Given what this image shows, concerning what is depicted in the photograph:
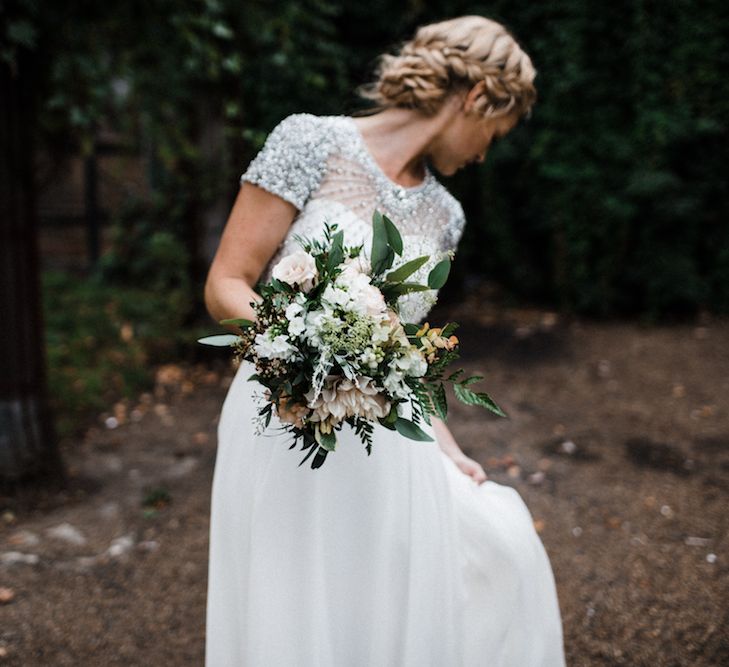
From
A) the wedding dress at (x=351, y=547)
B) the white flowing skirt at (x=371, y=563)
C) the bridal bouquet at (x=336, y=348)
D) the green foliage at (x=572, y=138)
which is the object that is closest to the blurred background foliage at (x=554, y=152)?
the green foliage at (x=572, y=138)

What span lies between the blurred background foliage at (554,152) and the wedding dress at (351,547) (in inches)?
151

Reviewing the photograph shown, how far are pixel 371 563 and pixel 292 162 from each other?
3.36ft

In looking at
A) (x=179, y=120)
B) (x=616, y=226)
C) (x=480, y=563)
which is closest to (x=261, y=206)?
(x=480, y=563)

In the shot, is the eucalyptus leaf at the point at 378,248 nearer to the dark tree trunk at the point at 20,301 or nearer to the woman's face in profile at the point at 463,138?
the woman's face in profile at the point at 463,138

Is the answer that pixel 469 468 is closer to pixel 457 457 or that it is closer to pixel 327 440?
pixel 457 457

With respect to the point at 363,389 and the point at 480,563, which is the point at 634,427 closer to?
the point at 480,563

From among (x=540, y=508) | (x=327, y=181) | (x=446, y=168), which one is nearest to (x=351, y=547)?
(x=327, y=181)

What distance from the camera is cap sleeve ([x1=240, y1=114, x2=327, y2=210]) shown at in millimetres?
1925

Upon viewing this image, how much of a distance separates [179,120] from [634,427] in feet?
14.1

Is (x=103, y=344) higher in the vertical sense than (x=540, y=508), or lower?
lower

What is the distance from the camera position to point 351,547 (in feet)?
6.07

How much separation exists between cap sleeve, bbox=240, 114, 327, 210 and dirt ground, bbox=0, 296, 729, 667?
26.6 inches

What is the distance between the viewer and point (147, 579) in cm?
352

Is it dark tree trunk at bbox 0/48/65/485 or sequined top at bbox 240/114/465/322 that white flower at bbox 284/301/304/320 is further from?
dark tree trunk at bbox 0/48/65/485
